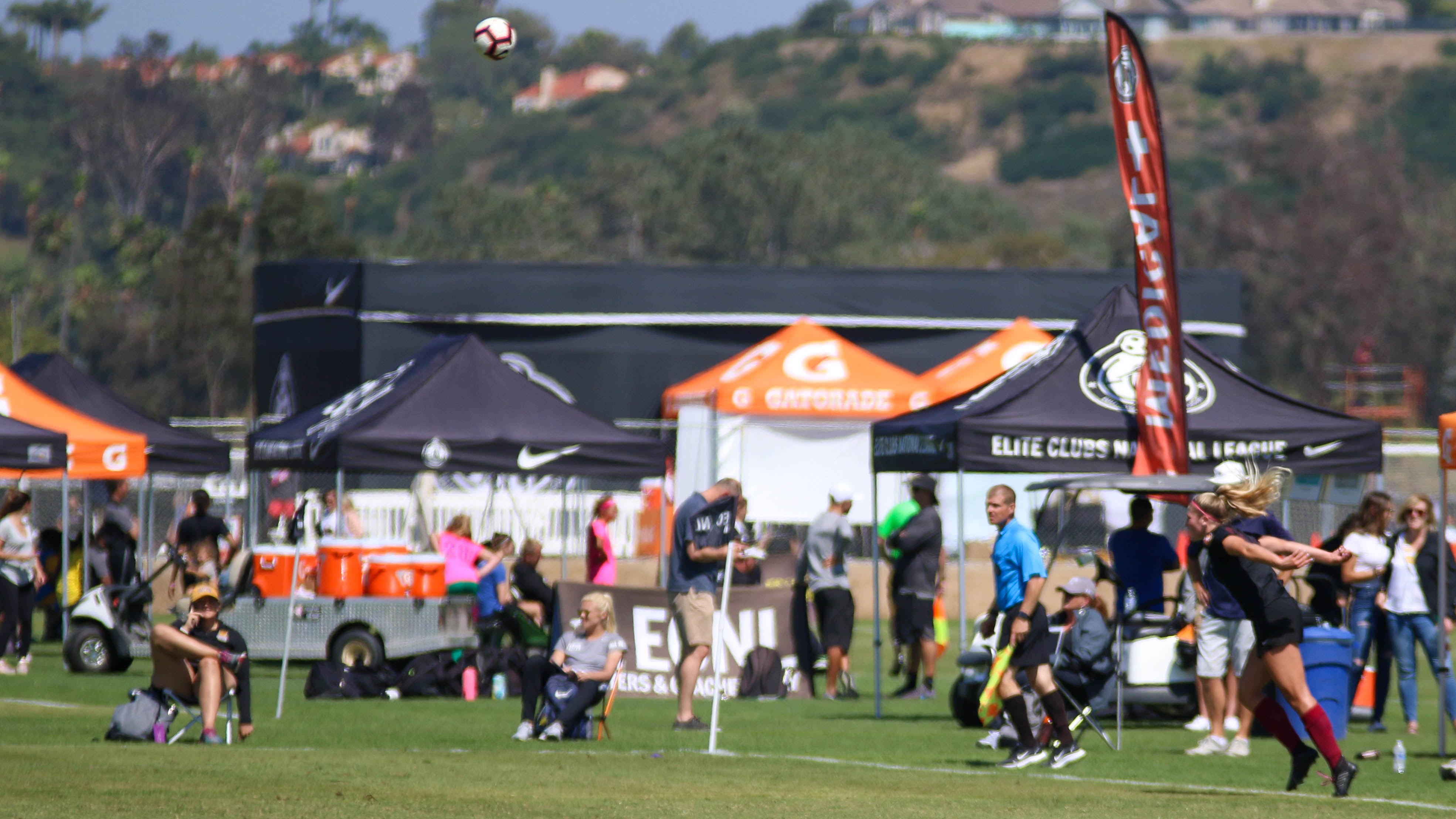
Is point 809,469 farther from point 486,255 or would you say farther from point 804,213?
point 804,213

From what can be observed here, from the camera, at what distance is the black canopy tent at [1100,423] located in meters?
14.9

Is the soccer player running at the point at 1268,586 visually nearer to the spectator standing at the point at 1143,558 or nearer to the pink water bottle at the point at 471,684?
the spectator standing at the point at 1143,558

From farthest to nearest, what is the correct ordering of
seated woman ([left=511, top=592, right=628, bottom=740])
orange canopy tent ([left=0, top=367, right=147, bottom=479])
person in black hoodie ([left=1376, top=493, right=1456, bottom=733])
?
1. orange canopy tent ([left=0, top=367, right=147, bottom=479])
2. person in black hoodie ([left=1376, top=493, right=1456, bottom=733])
3. seated woman ([left=511, top=592, right=628, bottom=740])

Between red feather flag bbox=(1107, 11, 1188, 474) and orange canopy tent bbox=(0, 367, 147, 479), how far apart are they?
1016 centimetres

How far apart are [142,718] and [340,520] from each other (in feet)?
28.6

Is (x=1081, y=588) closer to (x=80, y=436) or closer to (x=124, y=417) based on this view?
(x=80, y=436)

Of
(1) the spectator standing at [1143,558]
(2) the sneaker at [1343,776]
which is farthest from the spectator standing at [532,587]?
(2) the sneaker at [1343,776]

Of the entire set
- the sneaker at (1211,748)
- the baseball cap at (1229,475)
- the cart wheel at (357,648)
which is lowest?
the sneaker at (1211,748)

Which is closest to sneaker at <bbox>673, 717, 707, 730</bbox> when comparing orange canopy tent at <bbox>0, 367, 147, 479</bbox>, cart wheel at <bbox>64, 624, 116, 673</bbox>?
cart wheel at <bbox>64, 624, 116, 673</bbox>

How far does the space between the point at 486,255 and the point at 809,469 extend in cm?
7901

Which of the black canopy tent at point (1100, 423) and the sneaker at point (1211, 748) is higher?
the black canopy tent at point (1100, 423)

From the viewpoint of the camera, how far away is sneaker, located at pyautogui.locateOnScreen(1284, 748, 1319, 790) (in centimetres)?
1046

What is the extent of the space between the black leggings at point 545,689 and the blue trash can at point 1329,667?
448cm

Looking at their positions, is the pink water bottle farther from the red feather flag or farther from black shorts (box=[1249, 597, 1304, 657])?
black shorts (box=[1249, 597, 1304, 657])
